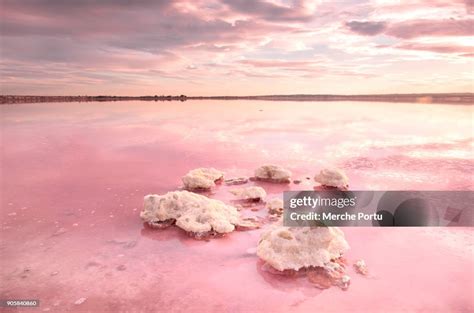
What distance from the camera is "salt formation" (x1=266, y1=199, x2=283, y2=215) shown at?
28.6 feet

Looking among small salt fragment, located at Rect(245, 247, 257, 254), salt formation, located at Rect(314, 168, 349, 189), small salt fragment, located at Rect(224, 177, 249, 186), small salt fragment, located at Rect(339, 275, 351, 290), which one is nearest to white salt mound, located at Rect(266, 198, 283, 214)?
small salt fragment, located at Rect(245, 247, 257, 254)

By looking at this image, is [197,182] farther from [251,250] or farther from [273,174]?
[251,250]

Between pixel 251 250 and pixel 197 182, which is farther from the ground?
pixel 197 182

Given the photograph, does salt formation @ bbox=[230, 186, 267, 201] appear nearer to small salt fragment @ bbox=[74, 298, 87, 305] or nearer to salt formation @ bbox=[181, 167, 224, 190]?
salt formation @ bbox=[181, 167, 224, 190]

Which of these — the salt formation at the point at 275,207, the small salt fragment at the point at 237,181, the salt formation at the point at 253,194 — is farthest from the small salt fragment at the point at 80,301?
the small salt fragment at the point at 237,181

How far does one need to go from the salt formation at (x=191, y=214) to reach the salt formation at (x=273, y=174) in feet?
11.1

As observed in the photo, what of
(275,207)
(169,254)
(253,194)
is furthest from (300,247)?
(253,194)

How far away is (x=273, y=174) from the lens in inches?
458

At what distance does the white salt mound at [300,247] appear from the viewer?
6062mm

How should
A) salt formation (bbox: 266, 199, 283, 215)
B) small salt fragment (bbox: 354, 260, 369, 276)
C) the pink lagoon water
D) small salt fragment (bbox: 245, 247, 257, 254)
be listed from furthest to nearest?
salt formation (bbox: 266, 199, 283, 215), small salt fragment (bbox: 245, 247, 257, 254), small salt fragment (bbox: 354, 260, 369, 276), the pink lagoon water

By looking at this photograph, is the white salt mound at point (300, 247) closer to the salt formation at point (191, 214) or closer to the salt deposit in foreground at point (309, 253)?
the salt deposit in foreground at point (309, 253)

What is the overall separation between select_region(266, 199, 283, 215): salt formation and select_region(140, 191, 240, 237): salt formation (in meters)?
0.89

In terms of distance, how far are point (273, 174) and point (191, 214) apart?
4.33 m

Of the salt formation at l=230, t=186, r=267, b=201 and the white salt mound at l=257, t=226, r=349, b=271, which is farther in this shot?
the salt formation at l=230, t=186, r=267, b=201
